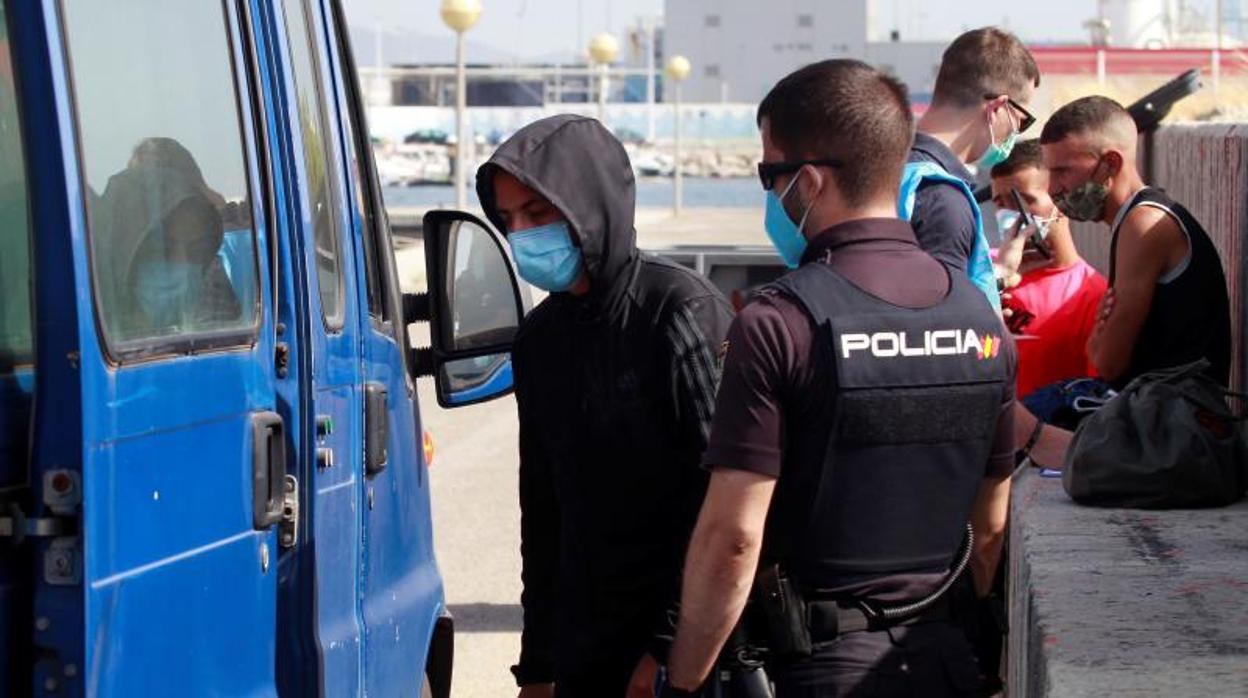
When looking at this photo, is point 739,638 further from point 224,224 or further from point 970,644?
point 224,224

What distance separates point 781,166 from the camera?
3.29 m

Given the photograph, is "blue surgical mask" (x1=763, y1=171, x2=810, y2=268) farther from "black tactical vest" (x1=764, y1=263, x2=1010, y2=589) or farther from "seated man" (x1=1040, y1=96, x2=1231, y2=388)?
"seated man" (x1=1040, y1=96, x2=1231, y2=388)

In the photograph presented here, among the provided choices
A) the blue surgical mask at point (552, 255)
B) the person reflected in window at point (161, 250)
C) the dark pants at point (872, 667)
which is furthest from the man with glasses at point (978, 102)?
the person reflected in window at point (161, 250)

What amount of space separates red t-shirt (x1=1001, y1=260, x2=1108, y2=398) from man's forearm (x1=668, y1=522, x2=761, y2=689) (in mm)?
3309

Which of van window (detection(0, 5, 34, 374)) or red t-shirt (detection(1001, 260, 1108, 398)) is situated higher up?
van window (detection(0, 5, 34, 374))

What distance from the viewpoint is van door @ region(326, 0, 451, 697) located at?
3.99 m

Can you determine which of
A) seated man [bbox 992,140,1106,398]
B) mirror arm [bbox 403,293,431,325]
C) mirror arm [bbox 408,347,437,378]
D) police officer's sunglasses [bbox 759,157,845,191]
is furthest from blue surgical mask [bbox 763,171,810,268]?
seated man [bbox 992,140,1106,398]

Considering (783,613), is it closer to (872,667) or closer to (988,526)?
(872,667)

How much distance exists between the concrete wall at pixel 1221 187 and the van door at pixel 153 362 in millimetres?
3806

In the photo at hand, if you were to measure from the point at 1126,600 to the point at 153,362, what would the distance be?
2219mm

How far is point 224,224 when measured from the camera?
316cm

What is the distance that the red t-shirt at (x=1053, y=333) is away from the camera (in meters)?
6.35

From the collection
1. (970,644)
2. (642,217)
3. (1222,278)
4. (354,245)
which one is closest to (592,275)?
(354,245)

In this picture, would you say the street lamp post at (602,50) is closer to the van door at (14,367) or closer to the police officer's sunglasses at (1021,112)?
the police officer's sunglasses at (1021,112)
